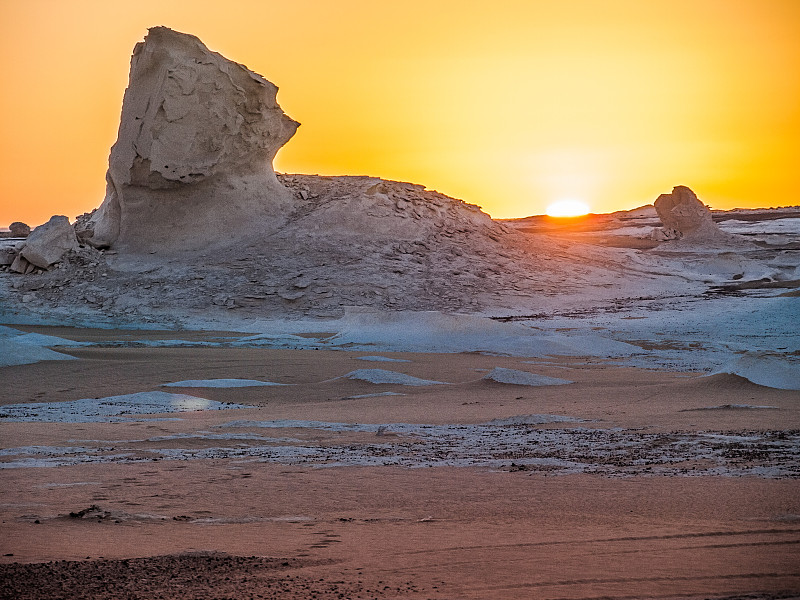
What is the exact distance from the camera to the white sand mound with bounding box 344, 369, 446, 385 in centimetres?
1540

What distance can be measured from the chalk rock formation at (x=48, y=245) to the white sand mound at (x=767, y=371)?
2539 cm

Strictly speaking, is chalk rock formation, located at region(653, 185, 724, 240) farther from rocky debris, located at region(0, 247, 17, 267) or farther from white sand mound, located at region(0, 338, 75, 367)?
white sand mound, located at region(0, 338, 75, 367)

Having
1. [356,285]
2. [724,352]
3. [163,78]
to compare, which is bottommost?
[724,352]

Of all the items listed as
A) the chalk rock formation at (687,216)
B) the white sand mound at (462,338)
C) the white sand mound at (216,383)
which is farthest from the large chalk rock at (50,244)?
the chalk rock formation at (687,216)

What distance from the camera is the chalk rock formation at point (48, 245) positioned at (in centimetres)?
3278

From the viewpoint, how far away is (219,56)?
32906 mm

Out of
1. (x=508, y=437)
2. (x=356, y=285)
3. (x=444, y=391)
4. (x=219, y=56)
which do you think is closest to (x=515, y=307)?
(x=356, y=285)

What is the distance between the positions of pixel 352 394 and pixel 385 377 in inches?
46.3

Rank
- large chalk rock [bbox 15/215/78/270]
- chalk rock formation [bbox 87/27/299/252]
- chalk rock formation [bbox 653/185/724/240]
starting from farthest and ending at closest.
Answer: chalk rock formation [bbox 653/185/724/240] → large chalk rock [bbox 15/215/78/270] → chalk rock formation [bbox 87/27/299/252]

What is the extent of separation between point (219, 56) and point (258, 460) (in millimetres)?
26751

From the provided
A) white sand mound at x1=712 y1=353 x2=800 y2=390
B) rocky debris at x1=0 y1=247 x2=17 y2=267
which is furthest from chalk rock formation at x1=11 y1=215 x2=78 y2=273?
white sand mound at x1=712 y1=353 x2=800 y2=390

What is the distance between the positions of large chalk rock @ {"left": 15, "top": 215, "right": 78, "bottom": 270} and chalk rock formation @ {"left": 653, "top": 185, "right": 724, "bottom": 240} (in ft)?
105

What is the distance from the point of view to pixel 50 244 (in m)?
33.0

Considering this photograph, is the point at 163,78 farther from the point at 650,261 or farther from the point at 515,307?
the point at 650,261
